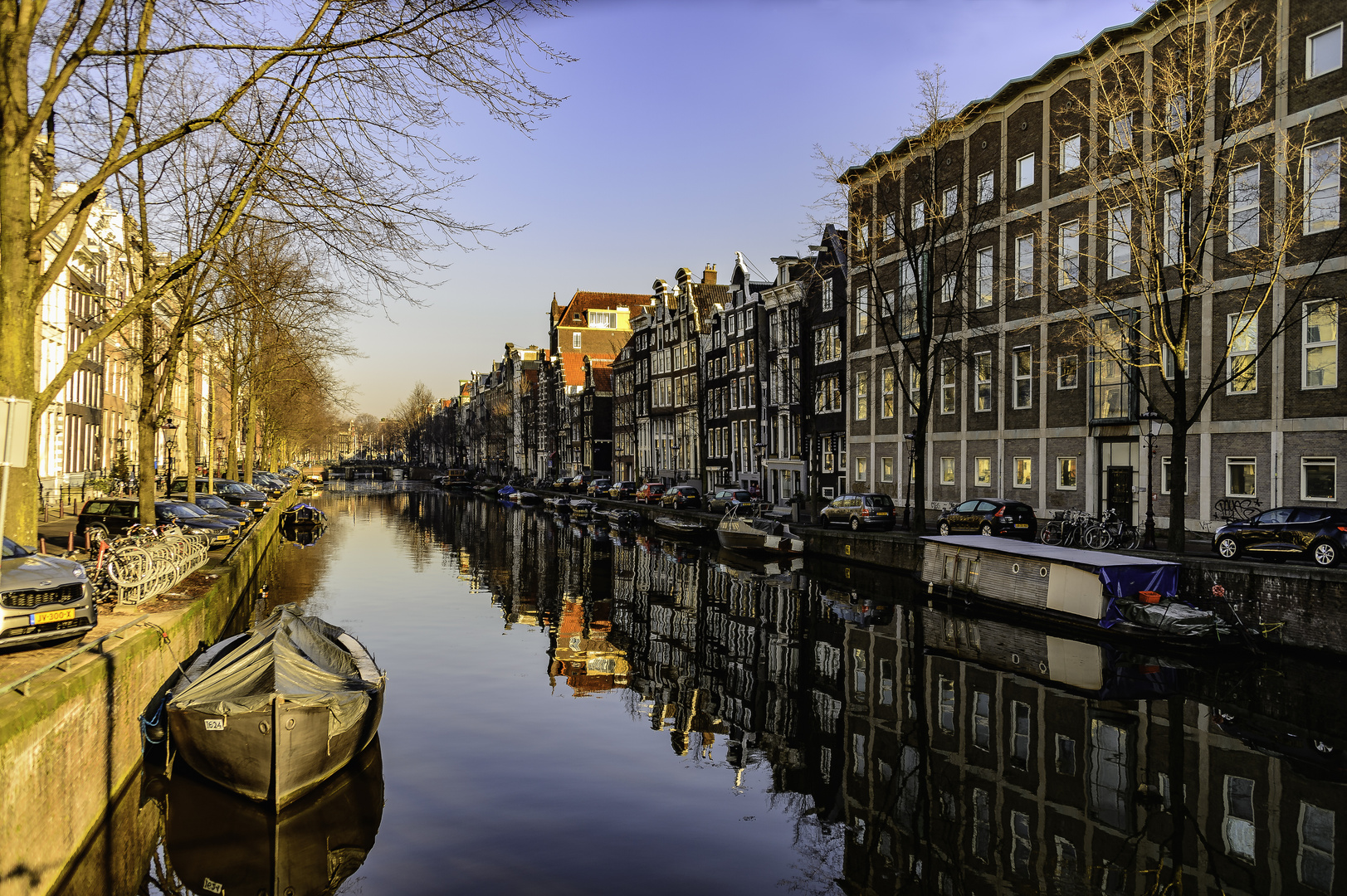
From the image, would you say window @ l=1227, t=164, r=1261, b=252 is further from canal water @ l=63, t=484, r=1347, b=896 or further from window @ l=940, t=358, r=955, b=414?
canal water @ l=63, t=484, r=1347, b=896

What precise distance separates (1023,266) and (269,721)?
36938 millimetres

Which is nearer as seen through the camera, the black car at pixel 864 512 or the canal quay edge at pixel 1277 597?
the canal quay edge at pixel 1277 597

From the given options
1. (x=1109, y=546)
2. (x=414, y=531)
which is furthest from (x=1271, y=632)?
(x=414, y=531)

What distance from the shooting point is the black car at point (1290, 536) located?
22.5 metres

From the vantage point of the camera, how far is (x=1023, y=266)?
4109cm

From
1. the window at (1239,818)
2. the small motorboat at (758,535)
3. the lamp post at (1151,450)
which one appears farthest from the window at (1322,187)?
the small motorboat at (758,535)

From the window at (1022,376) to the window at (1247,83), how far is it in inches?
501

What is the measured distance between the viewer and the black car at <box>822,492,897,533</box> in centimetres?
4009

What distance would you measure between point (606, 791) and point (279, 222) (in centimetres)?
987

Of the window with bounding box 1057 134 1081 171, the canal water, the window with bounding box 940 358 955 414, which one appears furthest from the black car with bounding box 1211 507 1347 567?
the window with bounding box 940 358 955 414

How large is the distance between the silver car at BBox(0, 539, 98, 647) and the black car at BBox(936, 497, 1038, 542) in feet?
92.1

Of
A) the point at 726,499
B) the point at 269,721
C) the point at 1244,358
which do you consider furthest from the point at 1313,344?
the point at 726,499

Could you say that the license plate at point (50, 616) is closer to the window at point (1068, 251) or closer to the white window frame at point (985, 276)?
the window at point (1068, 251)

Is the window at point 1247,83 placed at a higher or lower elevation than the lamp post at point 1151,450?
higher
